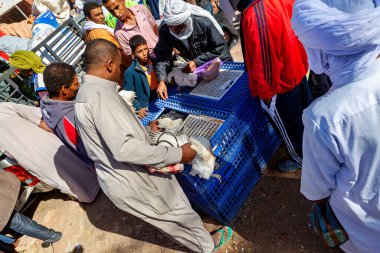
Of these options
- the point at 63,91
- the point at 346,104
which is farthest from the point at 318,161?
the point at 63,91

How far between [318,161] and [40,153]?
3333 millimetres

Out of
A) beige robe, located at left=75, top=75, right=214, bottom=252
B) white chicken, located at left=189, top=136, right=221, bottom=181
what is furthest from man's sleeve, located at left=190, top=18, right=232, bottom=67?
beige robe, located at left=75, top=75, right=214, bottom=252

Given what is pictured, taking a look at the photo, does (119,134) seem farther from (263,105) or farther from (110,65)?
(263,105)

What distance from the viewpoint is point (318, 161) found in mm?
1209

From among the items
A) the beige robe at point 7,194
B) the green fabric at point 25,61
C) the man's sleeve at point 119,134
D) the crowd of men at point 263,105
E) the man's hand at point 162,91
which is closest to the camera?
Answer: the crowd of men at point 263,105

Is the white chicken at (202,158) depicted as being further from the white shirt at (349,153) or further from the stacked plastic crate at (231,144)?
the white shirt at (349,153)

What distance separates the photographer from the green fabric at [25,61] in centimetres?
423

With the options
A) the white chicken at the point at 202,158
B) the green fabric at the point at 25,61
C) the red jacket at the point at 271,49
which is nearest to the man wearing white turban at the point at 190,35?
the red jacket at the point at 271,49

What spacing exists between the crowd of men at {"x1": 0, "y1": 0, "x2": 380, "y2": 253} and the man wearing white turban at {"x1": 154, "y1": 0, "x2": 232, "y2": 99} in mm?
12

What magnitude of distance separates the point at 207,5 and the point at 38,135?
3134mm

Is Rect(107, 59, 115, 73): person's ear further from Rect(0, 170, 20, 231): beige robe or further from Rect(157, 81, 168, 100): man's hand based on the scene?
Rect(0, 170, 20, 231): beige robe

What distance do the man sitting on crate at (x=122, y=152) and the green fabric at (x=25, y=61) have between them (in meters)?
3.25

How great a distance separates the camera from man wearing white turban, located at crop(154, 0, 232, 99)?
2.49 metres

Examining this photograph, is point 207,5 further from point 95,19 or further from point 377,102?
point 377,102
